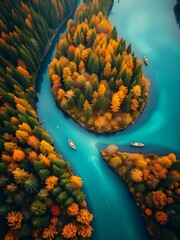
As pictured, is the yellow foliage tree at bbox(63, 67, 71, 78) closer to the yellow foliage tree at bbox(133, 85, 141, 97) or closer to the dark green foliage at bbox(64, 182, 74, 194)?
the yellow foliage tree at bbox(133, 85, 141, 97)

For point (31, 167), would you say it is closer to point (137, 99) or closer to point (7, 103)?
point (7, 103)

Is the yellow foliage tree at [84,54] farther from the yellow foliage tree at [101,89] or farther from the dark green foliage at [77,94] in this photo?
the dark green foliage at [77,94]

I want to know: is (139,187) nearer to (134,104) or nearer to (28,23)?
(134,104)

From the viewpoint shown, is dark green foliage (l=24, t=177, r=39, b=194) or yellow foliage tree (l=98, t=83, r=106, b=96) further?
yellow foliage tree (l=98, t=83, r=106, b=96)

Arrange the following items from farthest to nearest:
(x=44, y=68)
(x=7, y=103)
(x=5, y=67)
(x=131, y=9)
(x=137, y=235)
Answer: (x=131, y=9)
(x=44, y=68)
(x=5, y=67)
(x=7, y=103)
(x=137, y=235)

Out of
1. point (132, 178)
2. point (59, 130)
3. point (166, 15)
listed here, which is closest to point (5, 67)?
point (59, 130)

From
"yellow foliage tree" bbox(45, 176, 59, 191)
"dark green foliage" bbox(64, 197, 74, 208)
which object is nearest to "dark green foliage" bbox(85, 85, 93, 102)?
"yellow foliage tree" bbox(45, 176, 59, 191)
